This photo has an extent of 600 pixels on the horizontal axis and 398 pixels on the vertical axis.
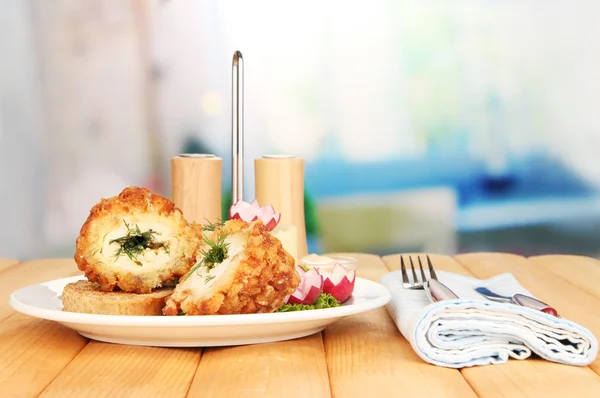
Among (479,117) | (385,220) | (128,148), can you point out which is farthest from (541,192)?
(128,148)

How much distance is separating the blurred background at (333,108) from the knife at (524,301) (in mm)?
1930

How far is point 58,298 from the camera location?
4.75 ft

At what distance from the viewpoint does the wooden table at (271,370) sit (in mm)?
1067

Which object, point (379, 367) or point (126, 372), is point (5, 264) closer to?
point (126, 372)

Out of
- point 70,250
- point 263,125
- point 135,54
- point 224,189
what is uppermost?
point 135,54

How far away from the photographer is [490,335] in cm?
124

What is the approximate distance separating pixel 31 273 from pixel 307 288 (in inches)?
39.0

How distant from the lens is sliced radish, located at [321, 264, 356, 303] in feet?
4.57

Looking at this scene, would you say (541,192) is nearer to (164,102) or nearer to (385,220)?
(385,220)

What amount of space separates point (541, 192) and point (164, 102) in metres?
1.54

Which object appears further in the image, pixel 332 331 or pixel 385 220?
pixel 385 220

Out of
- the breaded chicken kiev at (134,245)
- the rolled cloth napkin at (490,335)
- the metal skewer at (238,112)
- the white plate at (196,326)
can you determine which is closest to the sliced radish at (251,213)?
the breaded chicken kiev at (134,245)

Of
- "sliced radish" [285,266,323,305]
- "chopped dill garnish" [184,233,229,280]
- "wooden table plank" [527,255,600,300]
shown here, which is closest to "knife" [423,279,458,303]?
"sliced radish" [285,266,323,305]

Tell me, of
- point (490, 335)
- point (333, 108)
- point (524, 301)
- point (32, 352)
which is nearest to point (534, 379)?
point (490, 335)
